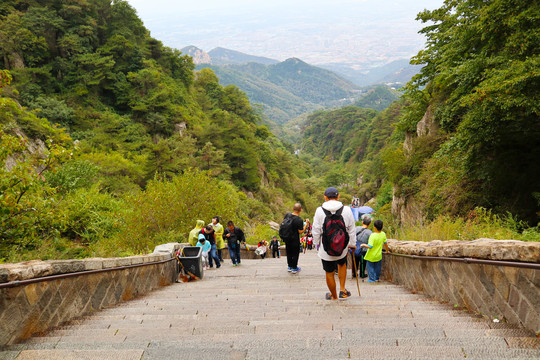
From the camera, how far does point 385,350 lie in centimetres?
261

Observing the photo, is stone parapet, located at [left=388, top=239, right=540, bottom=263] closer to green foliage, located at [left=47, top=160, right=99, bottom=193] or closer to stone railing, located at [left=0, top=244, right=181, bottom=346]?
stone railing, located at [left=0, top=244, right=181, bottom=346]

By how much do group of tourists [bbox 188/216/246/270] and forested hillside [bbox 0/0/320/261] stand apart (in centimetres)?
303

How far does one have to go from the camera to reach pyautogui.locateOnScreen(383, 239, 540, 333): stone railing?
3.09m

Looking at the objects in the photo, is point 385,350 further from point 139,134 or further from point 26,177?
point 139,134

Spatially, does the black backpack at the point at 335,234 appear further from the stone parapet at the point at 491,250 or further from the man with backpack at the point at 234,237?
the man with backpack at the point at 234,237

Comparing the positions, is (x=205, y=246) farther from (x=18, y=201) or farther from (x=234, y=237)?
(x=18, y=201)

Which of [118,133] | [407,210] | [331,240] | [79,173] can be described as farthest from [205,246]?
[118,133]

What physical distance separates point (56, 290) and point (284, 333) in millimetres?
2722

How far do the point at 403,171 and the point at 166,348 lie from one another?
18514 mm

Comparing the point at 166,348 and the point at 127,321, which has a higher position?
the point at 166,348

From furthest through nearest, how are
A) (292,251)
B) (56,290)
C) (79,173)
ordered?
(79,173) < (292,251) < (56,290)

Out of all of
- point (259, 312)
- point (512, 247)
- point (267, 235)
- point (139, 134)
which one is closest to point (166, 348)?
point (259, 312)

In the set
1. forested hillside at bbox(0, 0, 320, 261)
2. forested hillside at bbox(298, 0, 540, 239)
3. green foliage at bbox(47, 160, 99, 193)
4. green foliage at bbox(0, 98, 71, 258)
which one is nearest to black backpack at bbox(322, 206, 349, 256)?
forested hillside at bbox(298, 0, 540, 239)

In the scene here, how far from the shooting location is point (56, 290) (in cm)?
396
